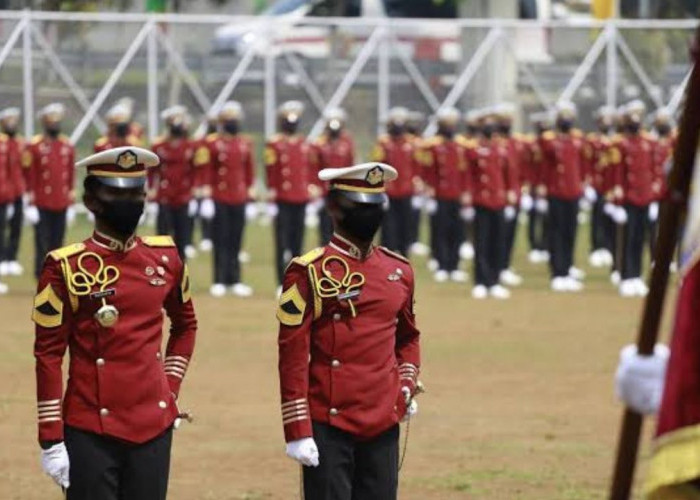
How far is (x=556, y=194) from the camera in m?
24.9

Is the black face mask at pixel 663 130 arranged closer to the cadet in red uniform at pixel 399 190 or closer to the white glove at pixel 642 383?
the cadet in red uniform at pixel 399 190

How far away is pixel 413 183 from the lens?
A: 87.9 feet

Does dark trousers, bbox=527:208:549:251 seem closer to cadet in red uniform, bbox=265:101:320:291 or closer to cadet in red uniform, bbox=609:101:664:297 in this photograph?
cadet in red uniform, bbox=609:101:664:297

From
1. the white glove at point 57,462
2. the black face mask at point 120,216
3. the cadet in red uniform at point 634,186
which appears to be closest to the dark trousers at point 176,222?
the cadet in red uniform at point 634,186

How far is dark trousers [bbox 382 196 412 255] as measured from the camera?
87.0 ft

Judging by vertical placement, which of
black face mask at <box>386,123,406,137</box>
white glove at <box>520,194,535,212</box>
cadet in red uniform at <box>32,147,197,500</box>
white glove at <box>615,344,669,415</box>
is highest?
white glove at <box>615,344,669,415</box>

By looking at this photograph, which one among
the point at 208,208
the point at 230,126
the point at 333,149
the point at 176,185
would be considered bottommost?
the point at 208,208

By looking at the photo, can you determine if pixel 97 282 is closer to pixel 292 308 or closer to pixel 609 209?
pixel 292 308

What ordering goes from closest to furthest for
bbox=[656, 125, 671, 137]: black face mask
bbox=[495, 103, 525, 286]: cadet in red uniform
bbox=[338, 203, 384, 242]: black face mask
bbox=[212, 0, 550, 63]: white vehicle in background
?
1. bbox=[338, 203, 384, 242]: black face mask
2. bbox=[495, 103, 525, 286]: cadet in red uniform
3. bbox=[656, 125, 671, 137]: black face mask
4. bbox=[212, 0, 550, 63]: white vehicle in background

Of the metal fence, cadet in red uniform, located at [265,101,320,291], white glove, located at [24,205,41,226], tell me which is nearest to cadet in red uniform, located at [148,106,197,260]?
cadet in red uniform, located at [265,101,320,291]

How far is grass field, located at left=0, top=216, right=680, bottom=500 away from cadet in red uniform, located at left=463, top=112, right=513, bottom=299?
468mm

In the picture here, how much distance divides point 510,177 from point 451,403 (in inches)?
373

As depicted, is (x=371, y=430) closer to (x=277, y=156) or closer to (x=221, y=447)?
(x=221, y=447)

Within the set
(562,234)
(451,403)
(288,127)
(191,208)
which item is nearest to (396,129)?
(562,234)
